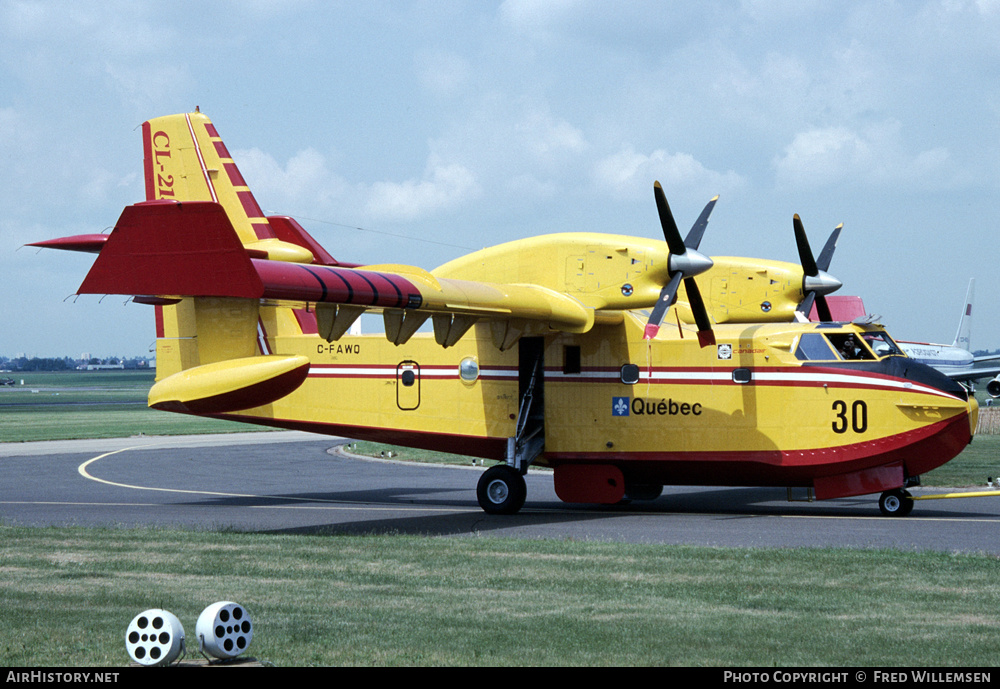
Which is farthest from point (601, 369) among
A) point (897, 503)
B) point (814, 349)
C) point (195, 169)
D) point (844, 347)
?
point (195, 169)

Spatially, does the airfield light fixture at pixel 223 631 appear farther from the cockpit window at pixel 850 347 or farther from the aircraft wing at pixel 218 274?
the cockpit window at pixel 850 347

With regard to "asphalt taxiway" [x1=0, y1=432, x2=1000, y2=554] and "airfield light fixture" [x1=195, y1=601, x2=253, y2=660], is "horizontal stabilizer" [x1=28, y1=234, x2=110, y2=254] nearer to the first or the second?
"asphalt taxiway" [x1=0, y1=432, x2=1000, y2=554]

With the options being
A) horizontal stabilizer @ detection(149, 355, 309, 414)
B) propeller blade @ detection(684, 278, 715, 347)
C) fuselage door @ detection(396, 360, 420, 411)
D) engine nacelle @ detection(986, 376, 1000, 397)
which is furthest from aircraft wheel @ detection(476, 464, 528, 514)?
engine nacelle @ detection(986, 376, 1000, 397)

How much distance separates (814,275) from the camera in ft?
69.3

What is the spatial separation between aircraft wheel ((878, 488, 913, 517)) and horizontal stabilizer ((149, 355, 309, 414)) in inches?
429

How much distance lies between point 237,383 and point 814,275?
40.1 feet

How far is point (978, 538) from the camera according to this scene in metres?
15.5

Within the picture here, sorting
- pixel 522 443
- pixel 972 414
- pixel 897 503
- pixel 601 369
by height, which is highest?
pixel 601 369

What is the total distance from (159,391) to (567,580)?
22.7ft

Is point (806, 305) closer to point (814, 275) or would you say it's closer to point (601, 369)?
point (814, 275)

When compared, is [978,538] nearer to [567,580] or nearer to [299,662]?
[567,580]

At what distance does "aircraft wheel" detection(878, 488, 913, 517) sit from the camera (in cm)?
1870

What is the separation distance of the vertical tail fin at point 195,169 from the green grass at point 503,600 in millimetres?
9032

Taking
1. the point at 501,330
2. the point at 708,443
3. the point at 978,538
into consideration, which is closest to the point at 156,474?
the point at 501,330
